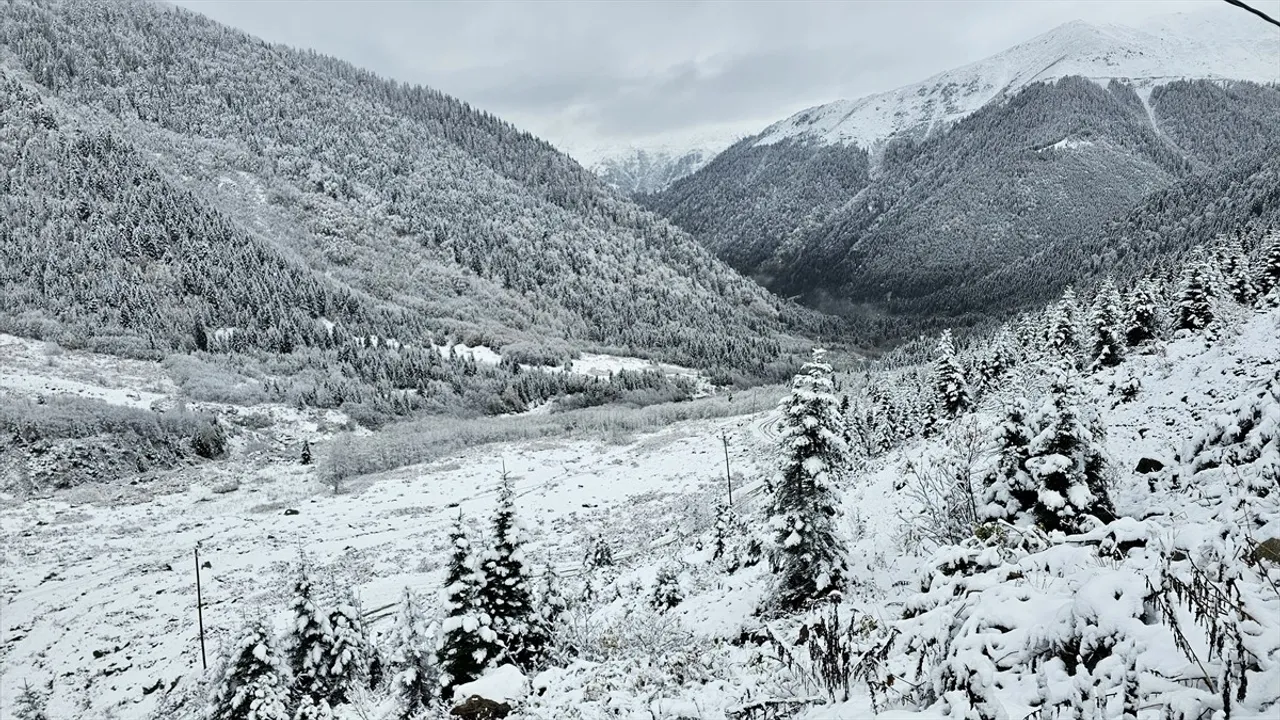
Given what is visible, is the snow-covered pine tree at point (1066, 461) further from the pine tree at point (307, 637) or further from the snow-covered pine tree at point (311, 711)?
the pine tree at point (307, 637)

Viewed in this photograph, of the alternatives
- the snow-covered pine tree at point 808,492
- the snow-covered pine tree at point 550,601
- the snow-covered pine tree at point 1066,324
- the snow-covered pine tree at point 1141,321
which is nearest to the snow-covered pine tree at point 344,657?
the snow-covered pine tree at point 550,601

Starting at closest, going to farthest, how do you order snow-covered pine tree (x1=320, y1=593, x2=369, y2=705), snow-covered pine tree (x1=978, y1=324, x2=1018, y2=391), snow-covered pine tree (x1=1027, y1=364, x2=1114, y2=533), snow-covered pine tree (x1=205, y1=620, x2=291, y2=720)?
snow-covered pine tree (x1=1027, y1=364, x2=1114, y2=533) → snow-covered pine tree (x1=205, y1=620, x2=291, y2=720) → snow-covered pine tree (x1=320, y1=593, x2=369, y2=705) → snow-covered pine tree (x1=978, y1=324, x2=1018, y2=391)

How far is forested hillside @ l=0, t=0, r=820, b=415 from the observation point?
265ft

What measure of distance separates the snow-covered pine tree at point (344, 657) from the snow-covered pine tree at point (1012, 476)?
55.9 ft

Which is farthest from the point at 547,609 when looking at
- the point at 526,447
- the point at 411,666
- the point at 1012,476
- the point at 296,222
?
the point at 296,222

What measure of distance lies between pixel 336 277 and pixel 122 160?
114 feet

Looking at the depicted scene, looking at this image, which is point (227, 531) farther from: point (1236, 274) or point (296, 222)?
point (296, 222)

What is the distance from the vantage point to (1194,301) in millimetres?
26672

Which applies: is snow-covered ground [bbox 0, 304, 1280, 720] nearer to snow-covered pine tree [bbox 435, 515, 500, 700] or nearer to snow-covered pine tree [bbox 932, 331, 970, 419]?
snow-covered pine tree [bbox 435, 515, 500, 700]

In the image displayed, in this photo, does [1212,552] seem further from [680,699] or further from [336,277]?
[336,277]

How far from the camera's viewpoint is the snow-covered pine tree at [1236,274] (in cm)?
2784

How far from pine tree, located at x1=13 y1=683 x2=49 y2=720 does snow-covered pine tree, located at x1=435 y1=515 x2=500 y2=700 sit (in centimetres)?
1973

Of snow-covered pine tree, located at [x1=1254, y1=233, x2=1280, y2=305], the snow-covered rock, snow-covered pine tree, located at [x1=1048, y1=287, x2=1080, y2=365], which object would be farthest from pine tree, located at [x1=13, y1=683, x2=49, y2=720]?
snow-covered pine tree, located at [x1=1254, y1=233, x2=1280, y2=305]

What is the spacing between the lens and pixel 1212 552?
337 cm
